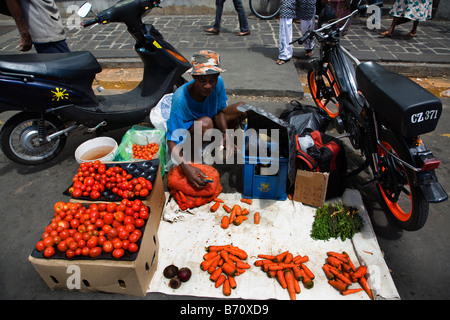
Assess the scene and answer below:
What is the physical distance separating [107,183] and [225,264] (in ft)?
4.34

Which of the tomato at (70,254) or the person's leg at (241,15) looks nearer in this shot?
the tomato at (70,254)

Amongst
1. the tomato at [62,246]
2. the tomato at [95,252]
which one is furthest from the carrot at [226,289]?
the tomato at [62,246]

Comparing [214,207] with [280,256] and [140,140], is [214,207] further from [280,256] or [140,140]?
[140,140]

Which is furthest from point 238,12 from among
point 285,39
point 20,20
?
point 20,20

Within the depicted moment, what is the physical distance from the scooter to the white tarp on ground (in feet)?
4.99

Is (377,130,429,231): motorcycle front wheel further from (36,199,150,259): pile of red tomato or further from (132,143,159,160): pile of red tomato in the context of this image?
(132,143,159,160): pile of red tomato

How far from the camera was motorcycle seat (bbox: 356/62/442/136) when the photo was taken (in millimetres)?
2156

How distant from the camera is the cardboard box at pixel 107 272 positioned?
2.08 meters

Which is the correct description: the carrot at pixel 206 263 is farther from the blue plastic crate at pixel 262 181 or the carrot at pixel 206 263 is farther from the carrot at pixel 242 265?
the blue plastic crate at pixel 262 181

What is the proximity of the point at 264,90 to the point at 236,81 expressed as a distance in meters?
0.59

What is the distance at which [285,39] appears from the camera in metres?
5.56

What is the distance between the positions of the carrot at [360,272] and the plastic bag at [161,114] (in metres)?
2.63
